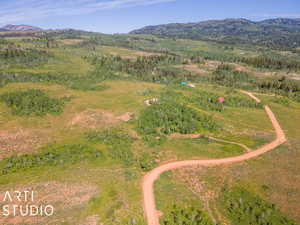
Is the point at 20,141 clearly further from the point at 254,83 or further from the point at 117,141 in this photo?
the point at 254,83

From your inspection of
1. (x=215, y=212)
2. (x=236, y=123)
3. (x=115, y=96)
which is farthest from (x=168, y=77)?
(x=215, y=212)

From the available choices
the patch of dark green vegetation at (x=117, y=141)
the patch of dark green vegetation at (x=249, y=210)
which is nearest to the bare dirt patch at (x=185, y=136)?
the patch of dark green vegetation at (x=117, y=141)

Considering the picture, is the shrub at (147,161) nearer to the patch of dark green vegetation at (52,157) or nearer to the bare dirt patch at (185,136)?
the patch of dark green vegetation at (52,157)

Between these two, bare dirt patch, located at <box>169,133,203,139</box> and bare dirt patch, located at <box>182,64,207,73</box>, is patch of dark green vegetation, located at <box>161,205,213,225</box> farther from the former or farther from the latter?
bare dirt patch, located at <box>182,64,207,73</box>

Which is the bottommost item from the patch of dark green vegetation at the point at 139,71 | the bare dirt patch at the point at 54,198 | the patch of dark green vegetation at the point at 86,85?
the bare dirt patch at the point at 54,198

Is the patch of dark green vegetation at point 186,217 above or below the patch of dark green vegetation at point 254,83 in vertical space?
below

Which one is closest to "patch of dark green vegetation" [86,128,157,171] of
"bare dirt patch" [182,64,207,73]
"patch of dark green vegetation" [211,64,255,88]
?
"patch of dark green vegetation" [211,64,255,88]
